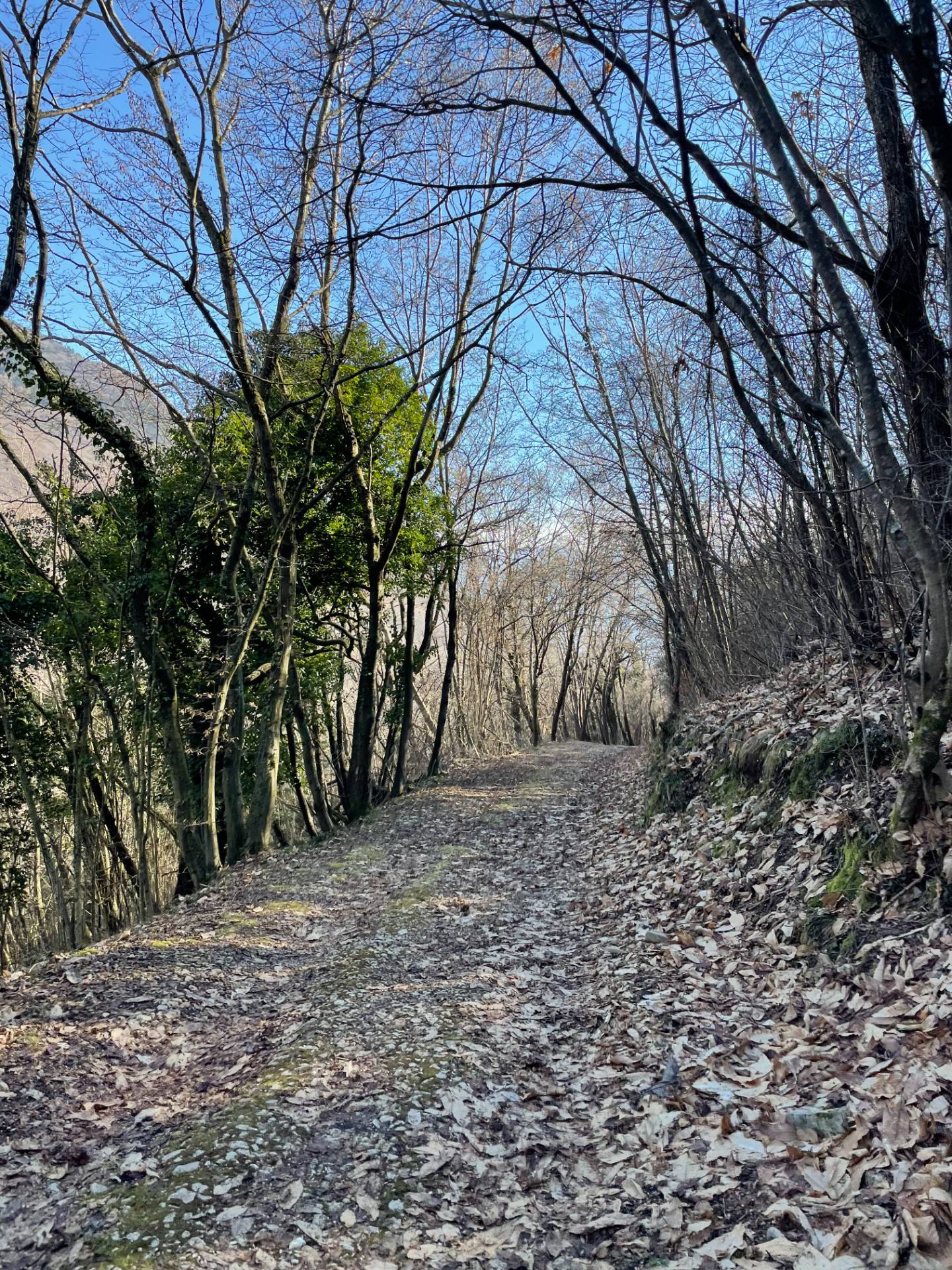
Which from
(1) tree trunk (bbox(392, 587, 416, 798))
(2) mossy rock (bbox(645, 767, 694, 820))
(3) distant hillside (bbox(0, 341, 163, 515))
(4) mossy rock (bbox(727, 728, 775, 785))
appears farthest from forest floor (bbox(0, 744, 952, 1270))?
(1) tree trunk (bbox(392, 587, 416, 798))

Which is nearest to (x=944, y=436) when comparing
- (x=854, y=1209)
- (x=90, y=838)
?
(x=854, y=1209)

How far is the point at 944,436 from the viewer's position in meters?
4.72

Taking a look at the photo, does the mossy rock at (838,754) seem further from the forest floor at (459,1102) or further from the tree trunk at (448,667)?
the tree trunk at (448,667)

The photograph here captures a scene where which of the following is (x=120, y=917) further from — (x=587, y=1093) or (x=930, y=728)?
(x=930, y=728)

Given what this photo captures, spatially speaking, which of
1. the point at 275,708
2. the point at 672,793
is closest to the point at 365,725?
the point at 275,708

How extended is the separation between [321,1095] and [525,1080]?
964 millimetres

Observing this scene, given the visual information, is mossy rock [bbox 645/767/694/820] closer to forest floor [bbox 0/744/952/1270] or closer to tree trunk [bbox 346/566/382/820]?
forest floor [bbox 0/744/952/1270]

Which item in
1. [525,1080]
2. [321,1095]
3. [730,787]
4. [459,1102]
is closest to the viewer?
[459,1102]

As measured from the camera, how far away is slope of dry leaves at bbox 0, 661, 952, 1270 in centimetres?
253

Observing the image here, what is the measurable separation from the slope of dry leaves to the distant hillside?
19.6 feet

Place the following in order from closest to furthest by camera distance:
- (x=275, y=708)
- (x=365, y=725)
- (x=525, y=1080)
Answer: (x=525, y=1080) → (x=275, y=708) → (x=365, y=725)

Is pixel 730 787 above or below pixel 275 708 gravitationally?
below

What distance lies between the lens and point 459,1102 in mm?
3438

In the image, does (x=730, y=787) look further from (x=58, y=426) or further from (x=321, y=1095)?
(x=58, y=426)
